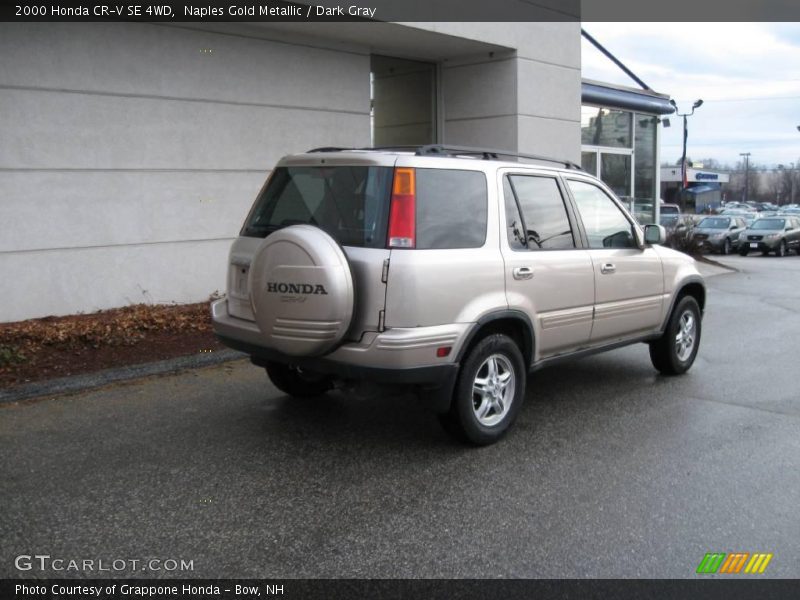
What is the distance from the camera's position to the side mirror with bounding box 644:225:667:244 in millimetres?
6836

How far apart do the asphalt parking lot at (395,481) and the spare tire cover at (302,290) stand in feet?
1.79

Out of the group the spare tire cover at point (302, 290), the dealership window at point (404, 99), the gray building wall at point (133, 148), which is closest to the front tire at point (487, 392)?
the spare tire cover at point (302, 290)

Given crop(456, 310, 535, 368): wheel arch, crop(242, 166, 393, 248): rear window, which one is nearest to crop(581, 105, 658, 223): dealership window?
crop(456, 310, 535, 368): wheel arch

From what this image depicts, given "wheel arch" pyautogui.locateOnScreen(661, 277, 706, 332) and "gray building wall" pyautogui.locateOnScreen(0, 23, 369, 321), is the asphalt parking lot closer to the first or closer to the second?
"wheel arch" pyautogui.locateOnScreen(661, 277, 706, 332)

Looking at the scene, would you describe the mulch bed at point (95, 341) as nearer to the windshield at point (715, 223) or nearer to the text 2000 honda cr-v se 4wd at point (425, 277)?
the text 2000 honda cr-v se 4wd at point (425, 277)

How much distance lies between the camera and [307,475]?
4.86 metres

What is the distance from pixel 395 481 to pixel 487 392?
0.98 meters

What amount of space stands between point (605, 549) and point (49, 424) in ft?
13.6

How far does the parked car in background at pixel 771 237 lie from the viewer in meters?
29.4

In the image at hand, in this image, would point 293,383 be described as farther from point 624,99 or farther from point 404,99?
point 624,99

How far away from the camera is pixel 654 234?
688cm

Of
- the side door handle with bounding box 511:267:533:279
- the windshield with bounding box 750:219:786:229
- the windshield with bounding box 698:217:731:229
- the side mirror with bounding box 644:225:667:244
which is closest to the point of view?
the side door handle with bounding box 511:267:533:279

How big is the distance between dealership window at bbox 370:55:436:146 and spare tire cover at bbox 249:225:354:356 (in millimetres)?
9193

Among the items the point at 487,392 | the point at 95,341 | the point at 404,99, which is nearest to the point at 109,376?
the point at 95,341
